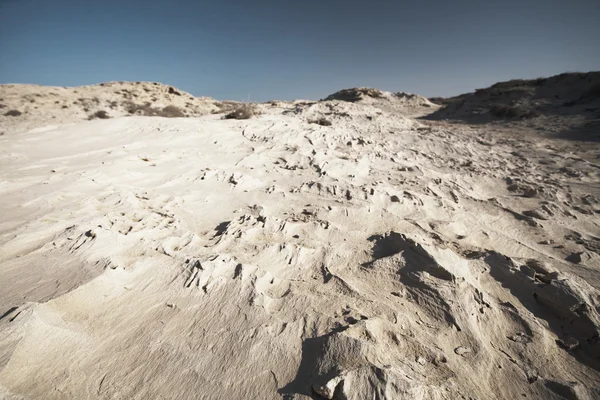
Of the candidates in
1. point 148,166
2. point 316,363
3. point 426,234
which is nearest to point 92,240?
point 316,363

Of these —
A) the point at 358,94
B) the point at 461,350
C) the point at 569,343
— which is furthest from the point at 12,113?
the point at 358,94

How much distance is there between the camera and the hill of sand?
109cm

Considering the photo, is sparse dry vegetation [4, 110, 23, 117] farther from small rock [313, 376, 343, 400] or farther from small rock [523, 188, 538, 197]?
small rock [523, 188, 538, 197]

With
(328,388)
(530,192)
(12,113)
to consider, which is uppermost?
(12,113)

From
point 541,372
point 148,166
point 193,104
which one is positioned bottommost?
point 541,372

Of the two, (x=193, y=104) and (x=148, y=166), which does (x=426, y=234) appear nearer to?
(x=148, y=166)

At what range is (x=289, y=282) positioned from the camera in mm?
1661

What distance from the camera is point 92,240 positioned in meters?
1.79

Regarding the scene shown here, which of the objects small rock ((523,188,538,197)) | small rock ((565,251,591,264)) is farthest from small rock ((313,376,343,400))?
small rock ((523,188,538,197))

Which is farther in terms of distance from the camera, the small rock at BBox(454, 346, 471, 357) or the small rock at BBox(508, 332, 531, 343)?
the small rock at BBox(508, 332, 531, 343)

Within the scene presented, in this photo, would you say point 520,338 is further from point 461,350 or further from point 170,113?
point 170,113

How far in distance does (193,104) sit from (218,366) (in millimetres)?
16099

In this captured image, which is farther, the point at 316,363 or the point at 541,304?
the point at 541,304

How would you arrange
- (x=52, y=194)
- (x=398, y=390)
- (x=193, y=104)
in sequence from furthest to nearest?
(x=193, y=104), (x=52, y=194), (x=398, y=390)
